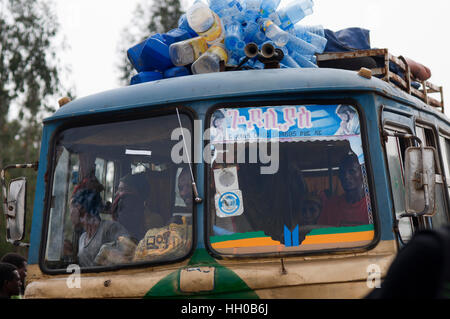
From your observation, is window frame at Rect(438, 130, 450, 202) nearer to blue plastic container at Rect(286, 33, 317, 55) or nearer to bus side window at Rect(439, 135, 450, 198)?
bus side window at Rect(439, 135, 450, 198)

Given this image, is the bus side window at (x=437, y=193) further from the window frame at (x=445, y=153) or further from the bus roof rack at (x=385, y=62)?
the bus roof rack at (x=385, y=62)

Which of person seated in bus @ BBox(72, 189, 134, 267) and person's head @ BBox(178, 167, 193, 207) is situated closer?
person's head @ BBox(178, 167, 193, 207)

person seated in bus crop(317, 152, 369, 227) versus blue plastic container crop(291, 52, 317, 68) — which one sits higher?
blue plastic container crop(291, 52, 317, 68)

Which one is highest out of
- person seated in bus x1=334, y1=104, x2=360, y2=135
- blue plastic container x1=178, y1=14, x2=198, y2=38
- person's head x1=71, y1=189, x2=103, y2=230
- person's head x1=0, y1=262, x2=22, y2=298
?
blue plastic container x1=178, y1=14, x2=198, y2=38

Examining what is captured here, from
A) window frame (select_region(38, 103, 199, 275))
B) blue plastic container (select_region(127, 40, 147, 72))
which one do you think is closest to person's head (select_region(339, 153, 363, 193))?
window frame (select_region(38, 103, 199, 275))

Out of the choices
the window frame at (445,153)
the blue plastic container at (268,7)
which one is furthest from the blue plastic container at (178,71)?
the window frame at (445,153)

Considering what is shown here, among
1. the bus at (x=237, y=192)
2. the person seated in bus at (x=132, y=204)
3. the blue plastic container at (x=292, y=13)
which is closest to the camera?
the bus at (x=237, y=192)

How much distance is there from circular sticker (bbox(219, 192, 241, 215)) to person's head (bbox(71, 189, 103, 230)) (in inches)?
35.9

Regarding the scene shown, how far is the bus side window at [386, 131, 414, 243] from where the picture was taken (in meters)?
3.56

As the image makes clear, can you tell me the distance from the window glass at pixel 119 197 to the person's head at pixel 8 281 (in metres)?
2.24

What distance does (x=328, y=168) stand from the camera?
3.57 metres

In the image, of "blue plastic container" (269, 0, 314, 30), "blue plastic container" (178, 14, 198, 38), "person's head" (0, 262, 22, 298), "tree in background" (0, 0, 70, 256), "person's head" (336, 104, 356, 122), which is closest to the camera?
"person's head" (336, 104, 356, 122)

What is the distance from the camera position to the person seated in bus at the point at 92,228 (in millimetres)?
3799

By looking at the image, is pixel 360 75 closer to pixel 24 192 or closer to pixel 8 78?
pixel 24 192
